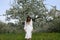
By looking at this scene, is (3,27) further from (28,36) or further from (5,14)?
(28,36)

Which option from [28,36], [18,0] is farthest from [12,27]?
[28,36]

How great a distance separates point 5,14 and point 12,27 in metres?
3.16

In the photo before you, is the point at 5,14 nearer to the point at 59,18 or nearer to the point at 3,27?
the point at 3,27

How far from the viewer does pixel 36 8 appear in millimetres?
35094

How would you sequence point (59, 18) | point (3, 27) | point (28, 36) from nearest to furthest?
point (28, 36), point (3, 27), point (59, 18)

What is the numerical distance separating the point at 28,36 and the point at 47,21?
779 inches

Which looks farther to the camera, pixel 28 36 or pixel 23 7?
pixel 23 7

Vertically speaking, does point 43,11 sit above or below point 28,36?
above

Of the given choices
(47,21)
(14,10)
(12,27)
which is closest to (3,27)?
(12,27)

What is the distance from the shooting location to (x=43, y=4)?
35.7 m

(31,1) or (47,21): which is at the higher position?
(31,1)

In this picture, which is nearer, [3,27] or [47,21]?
[3,27]

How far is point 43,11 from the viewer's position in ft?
116

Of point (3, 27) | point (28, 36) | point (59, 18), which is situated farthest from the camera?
point (59, 18)
